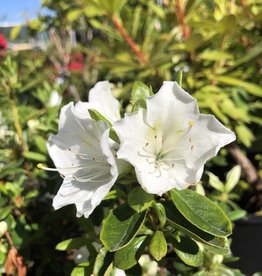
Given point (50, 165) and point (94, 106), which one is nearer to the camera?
point (94, 106)

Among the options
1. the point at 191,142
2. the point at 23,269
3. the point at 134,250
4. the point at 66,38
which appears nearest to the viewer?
the point at 191,142

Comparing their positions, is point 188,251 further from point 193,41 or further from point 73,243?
point 193,41

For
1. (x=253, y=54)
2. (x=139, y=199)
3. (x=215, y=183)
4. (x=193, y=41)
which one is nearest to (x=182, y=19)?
(x=193, y=41)

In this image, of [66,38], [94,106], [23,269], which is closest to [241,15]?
[94,106]

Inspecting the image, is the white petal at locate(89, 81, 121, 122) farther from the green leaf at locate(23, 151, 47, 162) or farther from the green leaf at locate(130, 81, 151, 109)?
the green leaf at locate(23, 151, 47, 162)

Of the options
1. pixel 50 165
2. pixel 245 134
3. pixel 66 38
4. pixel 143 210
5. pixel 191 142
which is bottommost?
pixel 66 38

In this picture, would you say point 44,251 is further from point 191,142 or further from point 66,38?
point 66,38

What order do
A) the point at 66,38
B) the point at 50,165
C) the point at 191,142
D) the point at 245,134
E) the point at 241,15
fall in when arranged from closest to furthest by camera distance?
the point at 191,142 → the point at 50,165 → the point at 241,15 → the point at 245,134 → the point at 66,38
